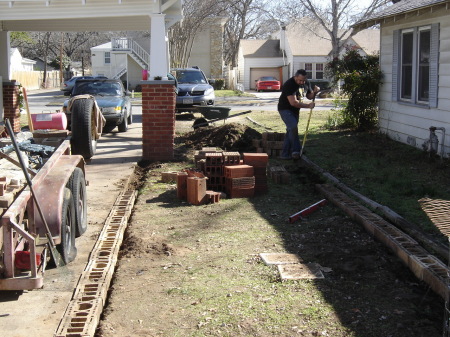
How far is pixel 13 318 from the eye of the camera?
4.75m

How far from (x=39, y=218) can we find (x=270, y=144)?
761cm

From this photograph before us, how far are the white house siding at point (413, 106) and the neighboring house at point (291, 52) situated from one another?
37745 mm

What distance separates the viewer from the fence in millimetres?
52938

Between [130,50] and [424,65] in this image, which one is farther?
[130,50]

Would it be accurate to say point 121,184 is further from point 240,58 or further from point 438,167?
point 240,58

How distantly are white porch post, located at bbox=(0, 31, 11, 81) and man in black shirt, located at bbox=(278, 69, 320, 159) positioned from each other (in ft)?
25.6

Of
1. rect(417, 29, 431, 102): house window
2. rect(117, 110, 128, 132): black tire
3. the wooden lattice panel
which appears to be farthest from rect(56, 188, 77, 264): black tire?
rect(117, 110, 128, 132): black tire

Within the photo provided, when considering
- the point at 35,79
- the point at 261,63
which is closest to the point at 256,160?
the point at 261,63

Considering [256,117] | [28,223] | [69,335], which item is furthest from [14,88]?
[69,335]

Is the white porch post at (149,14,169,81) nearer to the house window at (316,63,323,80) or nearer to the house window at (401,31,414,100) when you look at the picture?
the house window at (401,31,414,100)

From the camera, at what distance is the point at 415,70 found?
12.9m

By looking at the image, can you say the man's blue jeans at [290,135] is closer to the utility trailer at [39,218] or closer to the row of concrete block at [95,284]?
the row of concrete block at [95,284]

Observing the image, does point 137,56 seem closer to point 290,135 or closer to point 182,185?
point 290,135

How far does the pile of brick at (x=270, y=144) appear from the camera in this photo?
12.4m
